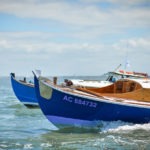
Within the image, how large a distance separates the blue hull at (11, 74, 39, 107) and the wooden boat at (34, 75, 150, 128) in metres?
11.4

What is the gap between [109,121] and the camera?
1675 cm

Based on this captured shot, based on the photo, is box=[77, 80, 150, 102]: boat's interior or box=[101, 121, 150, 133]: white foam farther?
box=[77, 80, 150, 102]: boat's interior

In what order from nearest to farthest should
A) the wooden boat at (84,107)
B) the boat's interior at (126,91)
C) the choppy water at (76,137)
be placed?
the choppy water at (76,137) → the wooden boat at (84,107) → the boat's interior at (126,91)

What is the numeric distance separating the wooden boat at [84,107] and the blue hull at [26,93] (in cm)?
Result: 1141

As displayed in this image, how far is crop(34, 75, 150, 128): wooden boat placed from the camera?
16.3 m

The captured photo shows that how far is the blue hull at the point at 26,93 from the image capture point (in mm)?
28516

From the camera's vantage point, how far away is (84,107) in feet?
53.9

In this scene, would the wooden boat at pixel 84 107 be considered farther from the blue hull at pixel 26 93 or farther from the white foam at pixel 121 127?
the blue hull at pixel 26 93

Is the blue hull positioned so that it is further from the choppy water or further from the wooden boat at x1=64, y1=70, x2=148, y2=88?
the choppy water

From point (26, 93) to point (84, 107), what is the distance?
1294cm

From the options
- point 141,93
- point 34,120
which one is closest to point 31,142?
point 141,93

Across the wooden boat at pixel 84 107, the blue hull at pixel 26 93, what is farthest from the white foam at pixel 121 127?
the blue hull at pixel 26 93

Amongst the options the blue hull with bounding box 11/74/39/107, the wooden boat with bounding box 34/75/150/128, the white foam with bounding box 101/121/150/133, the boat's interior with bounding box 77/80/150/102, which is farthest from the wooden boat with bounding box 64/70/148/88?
the white foam with bounding box 101/121/150/133

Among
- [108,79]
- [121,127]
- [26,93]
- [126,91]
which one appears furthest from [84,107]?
[26,93]
